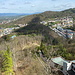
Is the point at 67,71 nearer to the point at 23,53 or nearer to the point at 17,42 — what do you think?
the point at 23,53

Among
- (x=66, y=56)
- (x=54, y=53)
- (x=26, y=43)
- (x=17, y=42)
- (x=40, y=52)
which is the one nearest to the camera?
(x=66, y=56)

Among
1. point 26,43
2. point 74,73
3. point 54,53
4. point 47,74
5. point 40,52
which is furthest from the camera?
point 26,43

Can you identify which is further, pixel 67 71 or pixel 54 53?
pixel 54 53

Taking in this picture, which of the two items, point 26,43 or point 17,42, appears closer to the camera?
point 17,42

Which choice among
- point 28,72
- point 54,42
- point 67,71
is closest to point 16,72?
point 28,72

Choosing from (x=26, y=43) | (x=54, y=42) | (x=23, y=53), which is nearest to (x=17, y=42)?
(x=26, y=43)

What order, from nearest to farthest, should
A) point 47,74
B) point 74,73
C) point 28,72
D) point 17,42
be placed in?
point 47,74 → point 74,73 → point 28,72 → point 17,42

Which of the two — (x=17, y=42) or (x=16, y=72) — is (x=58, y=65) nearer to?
(x=16, y=72)

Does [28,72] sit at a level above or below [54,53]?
below

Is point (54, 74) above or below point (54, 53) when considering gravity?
below
